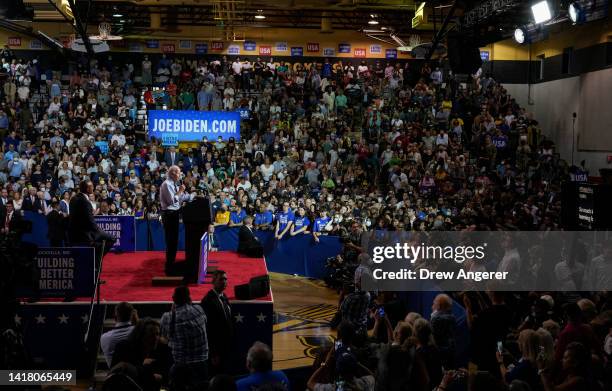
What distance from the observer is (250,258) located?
42.9 ft

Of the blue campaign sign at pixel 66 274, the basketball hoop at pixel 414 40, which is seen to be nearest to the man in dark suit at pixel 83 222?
the blue campaign sign at pixel 66 274

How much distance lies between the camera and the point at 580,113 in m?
23.7

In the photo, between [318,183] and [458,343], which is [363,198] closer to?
[318,183]

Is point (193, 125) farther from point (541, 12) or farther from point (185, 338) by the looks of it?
point (185, 338)

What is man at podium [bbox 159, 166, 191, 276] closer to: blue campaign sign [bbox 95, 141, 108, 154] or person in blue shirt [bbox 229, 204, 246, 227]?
person in blue shirt [bbox 229, 204, 246, 227]

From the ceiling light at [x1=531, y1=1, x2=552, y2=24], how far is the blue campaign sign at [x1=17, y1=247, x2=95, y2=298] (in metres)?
10.9

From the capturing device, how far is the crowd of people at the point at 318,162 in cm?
675

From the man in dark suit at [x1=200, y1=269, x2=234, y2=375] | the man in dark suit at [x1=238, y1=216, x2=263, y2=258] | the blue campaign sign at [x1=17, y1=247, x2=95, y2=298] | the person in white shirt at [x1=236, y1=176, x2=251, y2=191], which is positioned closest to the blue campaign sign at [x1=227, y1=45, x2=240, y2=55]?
the person in white shirt at [x1=236, y1=176, x2=251, y2=191]

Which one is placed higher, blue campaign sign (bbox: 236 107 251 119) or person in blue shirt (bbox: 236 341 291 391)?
blue campaign sign (bbox: 236 107 251 119)

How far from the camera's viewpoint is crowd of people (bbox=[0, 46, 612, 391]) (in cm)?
675

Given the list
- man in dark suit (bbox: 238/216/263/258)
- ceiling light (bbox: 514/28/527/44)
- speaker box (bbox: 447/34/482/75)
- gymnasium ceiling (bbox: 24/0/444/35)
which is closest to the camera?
man in dark suit (bbox: 238/216/263/258)

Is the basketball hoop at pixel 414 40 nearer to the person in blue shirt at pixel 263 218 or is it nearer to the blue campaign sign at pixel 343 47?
the blue campaign sign at pixel 343 47

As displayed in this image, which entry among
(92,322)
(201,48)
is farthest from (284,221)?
(201,48)

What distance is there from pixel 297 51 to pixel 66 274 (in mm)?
22604
